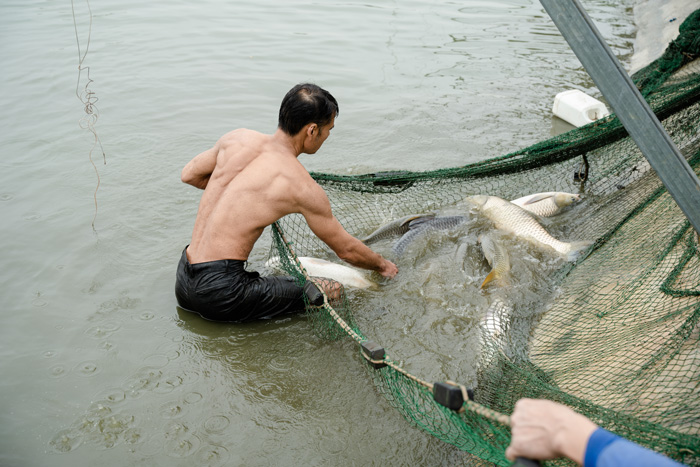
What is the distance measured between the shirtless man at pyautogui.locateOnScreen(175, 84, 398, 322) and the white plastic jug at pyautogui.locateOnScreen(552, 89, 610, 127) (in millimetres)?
4564

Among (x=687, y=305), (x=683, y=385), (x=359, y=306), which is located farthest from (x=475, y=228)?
(x=683, y=385)

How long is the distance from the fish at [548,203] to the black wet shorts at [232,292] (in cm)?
258

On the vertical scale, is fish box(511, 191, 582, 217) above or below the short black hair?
below

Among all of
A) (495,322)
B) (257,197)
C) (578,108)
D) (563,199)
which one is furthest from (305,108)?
(578,108)

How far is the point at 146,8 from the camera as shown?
471 inches

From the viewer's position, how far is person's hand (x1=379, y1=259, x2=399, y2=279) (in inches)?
170

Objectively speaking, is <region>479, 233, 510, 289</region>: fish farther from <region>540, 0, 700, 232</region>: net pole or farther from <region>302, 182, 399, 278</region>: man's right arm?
<region>540, 0, 700, 232</region>: net pole

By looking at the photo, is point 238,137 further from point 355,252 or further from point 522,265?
point 522,265

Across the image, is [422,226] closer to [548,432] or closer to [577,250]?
[577,250]

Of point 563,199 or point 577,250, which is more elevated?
point 563,199

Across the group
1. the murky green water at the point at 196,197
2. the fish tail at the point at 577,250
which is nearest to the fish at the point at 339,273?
the murky green water at the point at 196,197

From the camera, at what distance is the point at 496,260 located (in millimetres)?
4551

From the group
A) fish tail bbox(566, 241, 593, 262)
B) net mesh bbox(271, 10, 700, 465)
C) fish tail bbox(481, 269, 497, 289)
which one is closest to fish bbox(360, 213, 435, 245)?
net mesh bbox(271, 10, 700, 465)

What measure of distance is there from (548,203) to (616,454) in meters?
4.04
